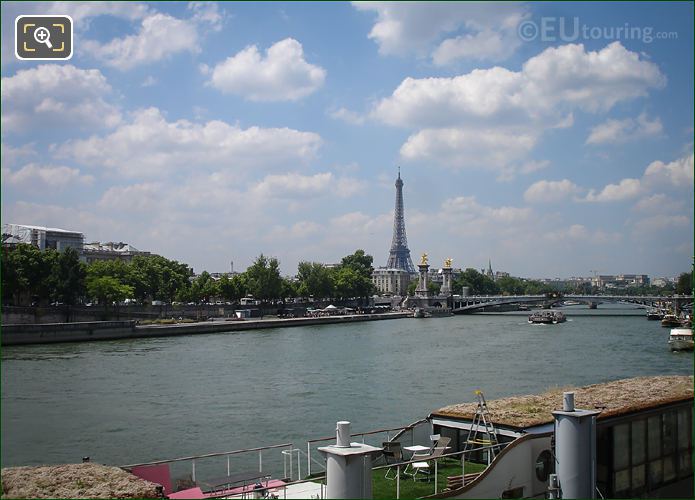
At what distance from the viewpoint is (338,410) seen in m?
18.1

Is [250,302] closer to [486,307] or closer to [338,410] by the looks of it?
[486,307]

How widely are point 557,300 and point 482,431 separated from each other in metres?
71.8

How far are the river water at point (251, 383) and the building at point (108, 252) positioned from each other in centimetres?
5456

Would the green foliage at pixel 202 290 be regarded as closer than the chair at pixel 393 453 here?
No

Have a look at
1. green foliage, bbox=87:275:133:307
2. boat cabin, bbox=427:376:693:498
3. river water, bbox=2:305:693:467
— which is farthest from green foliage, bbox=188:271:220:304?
boat cabin, bbox=427:376:693:498

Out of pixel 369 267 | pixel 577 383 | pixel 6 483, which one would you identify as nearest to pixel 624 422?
pixel 6 483

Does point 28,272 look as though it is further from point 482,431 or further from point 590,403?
point 590,403

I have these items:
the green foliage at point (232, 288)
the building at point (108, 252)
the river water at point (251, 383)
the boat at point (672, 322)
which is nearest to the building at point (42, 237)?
the building at point (108, 252)

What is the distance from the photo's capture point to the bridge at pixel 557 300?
2761 inches

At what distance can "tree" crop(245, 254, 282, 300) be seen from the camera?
67.0m

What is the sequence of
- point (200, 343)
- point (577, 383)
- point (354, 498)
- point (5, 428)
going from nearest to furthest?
point (354, 498), point (5, 428), point (577, 383), point (200, 343)

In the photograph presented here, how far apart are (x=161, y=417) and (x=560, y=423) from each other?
13289 millimetres

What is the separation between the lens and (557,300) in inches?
2995

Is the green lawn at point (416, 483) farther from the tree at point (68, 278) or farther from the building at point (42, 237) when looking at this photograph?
the building at point (42, 237)
